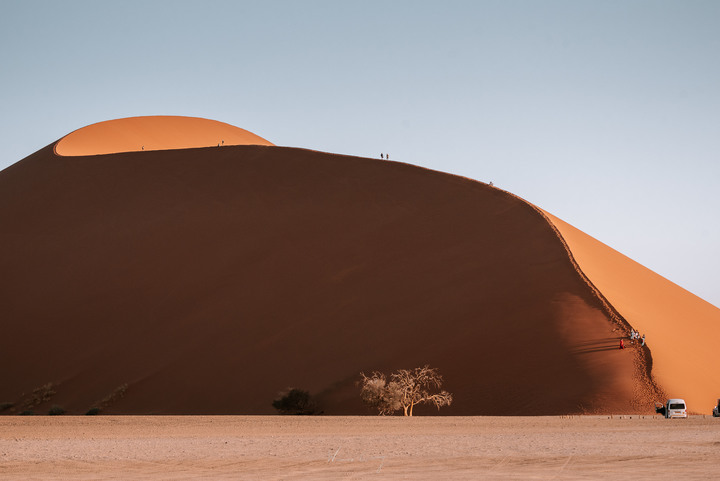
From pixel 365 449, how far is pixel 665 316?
83.1 feet

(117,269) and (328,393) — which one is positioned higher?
(117,269)

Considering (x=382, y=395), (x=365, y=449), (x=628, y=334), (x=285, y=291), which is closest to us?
(x=365, y=449)

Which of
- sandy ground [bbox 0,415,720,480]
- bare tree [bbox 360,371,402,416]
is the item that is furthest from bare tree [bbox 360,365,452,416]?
sandy ground [bbox 0,415,720,480]

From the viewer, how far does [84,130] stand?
2675 inches

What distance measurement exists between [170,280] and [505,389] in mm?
19890

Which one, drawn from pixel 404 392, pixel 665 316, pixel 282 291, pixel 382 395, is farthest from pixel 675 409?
pixel 282 291

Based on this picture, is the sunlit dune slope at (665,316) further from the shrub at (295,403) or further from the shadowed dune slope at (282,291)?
the shrub at (295,403)

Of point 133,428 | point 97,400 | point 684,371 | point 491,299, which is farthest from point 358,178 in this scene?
point 133,428

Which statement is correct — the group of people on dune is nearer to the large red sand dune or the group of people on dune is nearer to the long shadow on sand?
the long shadow on sand

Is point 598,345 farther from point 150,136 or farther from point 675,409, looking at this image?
point 150,136

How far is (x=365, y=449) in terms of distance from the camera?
17141mm

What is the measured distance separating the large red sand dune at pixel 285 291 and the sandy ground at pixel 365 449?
6.43 metres

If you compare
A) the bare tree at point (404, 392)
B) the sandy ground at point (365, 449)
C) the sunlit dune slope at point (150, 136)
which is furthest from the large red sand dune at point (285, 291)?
the sunlit dune slope at point (150, 136)

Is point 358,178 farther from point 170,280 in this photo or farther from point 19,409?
point 19,409
